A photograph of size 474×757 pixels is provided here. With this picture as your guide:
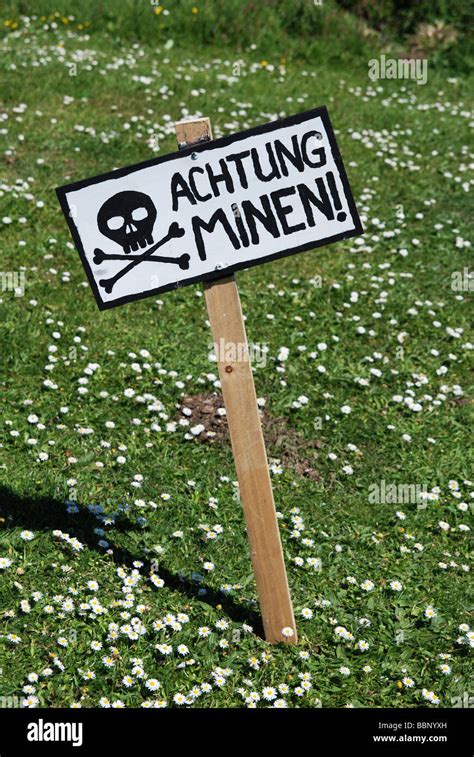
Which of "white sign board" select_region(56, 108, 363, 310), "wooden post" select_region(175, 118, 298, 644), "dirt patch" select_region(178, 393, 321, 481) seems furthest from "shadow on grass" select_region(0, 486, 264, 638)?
"white sign board" select_region(56, 108, 363, 310)

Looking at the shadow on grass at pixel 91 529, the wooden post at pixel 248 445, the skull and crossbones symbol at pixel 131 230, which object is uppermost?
the skull and crossbones symbol at pixel 131 230

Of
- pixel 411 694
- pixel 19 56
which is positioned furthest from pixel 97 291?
pixel 19 56

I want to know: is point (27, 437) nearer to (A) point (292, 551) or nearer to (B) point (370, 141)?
(A) point (292, 551)

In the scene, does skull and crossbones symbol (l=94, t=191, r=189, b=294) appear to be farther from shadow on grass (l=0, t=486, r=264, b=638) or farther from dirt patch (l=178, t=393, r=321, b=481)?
dirt patch (l=178, t=393, r=321, b=481)

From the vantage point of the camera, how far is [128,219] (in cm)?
343

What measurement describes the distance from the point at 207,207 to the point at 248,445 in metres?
1.05

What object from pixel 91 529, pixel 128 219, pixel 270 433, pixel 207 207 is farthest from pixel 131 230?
pixel 270 433

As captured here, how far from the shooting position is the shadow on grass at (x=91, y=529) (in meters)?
4.25

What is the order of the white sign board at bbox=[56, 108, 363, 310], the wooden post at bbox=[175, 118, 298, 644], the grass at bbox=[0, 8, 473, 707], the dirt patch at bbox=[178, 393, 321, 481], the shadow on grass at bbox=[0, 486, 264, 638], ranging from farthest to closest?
the dirt patch at bbox=[178, 393, 321, 481], the shadow on grass at bbox=[0, 486, 264, 638], the grass at bbox=[0, 8, 473, 707], the wooden post at bbox=[175, 118, 298, 644], the white sign board at bbox=[56, 108, 363, 310]

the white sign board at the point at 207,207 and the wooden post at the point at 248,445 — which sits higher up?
the white sign board at the point at 207,207

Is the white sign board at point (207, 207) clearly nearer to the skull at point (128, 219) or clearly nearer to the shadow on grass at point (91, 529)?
the skull at point (128, 219)

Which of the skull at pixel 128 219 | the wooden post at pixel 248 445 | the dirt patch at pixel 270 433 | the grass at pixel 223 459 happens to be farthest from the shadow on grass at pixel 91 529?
the skull at pixel 128 219

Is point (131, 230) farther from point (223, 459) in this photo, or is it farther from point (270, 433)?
point (270, 433)

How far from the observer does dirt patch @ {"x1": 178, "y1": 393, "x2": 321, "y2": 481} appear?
5.46 m
